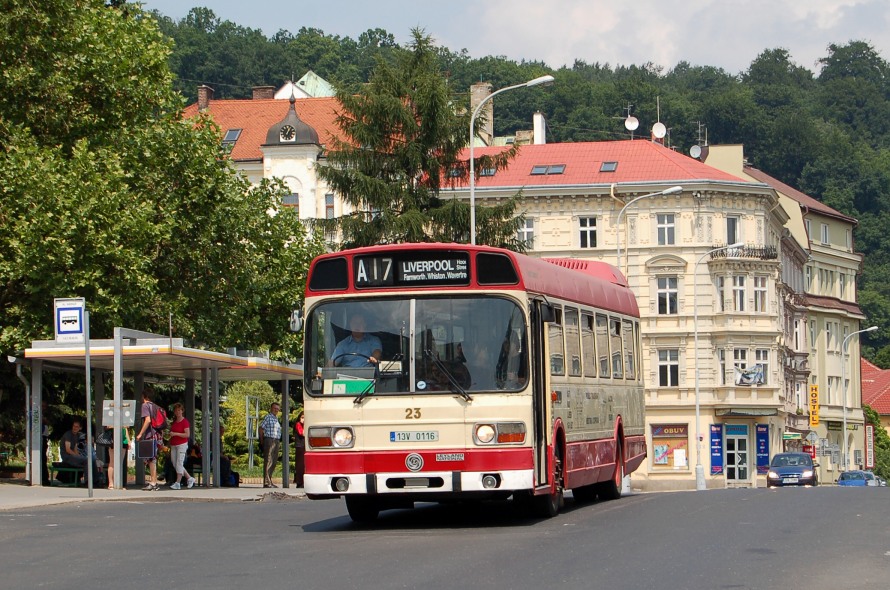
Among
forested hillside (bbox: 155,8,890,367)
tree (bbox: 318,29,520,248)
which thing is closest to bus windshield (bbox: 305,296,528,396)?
tree (bbox: 318,29,520,248)

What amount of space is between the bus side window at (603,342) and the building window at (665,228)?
54461 mm

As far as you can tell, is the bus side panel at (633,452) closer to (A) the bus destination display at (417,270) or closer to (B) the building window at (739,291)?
(A) the bus destination display at (417,270)

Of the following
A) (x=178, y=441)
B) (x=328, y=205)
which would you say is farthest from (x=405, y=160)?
(x=178, y=441)

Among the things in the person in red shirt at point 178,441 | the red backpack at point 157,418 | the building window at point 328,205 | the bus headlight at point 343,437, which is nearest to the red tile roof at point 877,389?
the building window at point 328,205

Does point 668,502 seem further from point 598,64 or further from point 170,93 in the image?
point 598,64

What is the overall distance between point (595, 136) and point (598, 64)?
5246 centimetres

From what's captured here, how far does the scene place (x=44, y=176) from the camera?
34.7 m

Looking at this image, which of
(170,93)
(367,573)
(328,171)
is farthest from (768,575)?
(328,171)

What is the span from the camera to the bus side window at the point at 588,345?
20750mm

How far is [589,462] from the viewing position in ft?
68.3

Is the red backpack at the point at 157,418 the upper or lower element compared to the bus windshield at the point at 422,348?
lower

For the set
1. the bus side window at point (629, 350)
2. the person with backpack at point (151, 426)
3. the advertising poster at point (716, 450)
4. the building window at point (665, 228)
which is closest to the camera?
the bus side window at point (629, 350)

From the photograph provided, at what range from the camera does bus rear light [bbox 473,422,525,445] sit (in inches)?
675

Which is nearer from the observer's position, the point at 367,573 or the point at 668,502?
the point at 367,573
